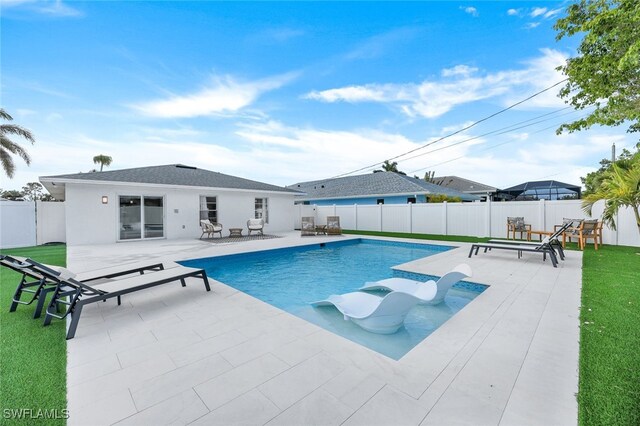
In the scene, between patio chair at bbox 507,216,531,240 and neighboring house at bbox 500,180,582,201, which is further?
neighboring house at bbox 500,180,582,201

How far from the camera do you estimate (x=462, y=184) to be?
1359 inches

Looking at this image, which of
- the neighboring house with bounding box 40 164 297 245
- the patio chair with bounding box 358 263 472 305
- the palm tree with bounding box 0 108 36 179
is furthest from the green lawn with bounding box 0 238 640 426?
the palm tree with bounding box 0 108 36 179

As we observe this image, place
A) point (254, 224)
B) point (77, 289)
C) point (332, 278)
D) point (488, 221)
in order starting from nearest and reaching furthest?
point (77, 289), point (332, 278), point (488, 221), point (254, 224)

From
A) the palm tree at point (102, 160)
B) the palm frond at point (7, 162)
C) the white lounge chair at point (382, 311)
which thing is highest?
the palm tree at point (102, 160)

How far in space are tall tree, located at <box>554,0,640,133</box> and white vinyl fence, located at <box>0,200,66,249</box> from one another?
782 inches

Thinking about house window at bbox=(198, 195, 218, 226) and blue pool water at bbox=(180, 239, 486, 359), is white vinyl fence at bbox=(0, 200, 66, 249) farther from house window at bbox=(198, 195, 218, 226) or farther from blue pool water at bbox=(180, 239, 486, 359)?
blue pool water at bbox=(180, 239, 486, 359)

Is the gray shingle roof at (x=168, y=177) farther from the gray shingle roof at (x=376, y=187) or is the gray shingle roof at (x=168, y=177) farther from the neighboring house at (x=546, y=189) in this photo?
the neighboring house at (x=546, y=189)

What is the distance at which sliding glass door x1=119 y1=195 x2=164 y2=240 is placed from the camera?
12.2 m

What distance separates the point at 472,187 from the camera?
32.5m

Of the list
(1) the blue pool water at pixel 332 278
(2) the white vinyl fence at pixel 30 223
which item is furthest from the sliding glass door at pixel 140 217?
(1) the blue pool water at pixel 332 278

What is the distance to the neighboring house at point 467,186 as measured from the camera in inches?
1135

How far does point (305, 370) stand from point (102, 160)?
150 ft

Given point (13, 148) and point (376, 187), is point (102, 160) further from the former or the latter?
point (376, 187)

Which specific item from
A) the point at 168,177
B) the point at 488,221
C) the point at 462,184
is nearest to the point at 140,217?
the point at 168,177
